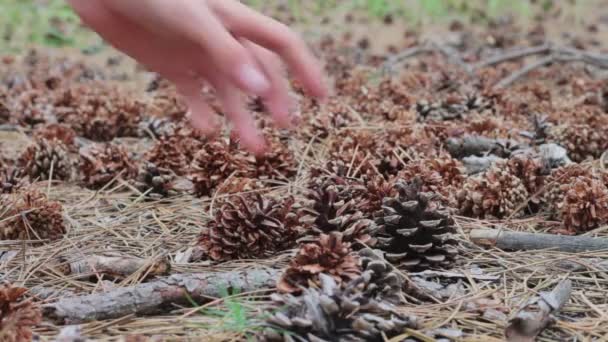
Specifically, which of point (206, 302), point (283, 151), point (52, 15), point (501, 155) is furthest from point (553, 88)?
point (52, 15)

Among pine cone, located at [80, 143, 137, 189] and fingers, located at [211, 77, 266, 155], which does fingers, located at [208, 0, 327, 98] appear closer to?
fingers, located at [211, 77, 266, 155]

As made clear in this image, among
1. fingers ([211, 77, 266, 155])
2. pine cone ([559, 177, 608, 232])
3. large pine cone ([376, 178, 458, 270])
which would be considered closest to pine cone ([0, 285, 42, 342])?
fingers ([211, 77, 266, 155])

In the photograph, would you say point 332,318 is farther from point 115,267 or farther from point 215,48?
point 115,267

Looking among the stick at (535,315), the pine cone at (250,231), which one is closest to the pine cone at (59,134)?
the pine cone at (250,231)

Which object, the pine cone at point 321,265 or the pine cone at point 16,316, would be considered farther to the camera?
the pine cone at point 321,265

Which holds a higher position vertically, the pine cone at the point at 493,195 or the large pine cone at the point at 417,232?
the pine cone at the point at 493,195

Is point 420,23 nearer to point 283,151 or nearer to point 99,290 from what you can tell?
point 283,151

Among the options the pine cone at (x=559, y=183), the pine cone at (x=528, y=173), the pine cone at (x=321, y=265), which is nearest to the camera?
the pine cone at (x=321, y=265)

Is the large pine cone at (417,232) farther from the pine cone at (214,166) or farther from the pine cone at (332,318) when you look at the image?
the pine cone at (214,166)
